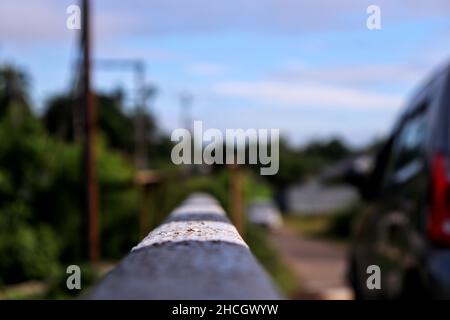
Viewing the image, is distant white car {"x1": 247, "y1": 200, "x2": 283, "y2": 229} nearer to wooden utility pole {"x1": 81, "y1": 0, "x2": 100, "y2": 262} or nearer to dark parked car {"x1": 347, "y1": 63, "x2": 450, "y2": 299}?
wooden utility pole {"x1": 81, "y1": 0, "x2": 100, "y2": 262}

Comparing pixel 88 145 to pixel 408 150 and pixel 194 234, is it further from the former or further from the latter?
pixel 194 234

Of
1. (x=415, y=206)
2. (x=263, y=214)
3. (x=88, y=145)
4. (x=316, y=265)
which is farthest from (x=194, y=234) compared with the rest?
(x=263, y=214)

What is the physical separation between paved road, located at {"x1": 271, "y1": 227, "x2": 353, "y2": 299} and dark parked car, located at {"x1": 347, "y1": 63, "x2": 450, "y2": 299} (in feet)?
17.7

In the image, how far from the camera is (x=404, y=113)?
538 centimetres

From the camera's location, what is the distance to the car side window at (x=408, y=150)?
4284 mm

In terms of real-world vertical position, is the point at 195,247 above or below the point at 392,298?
above

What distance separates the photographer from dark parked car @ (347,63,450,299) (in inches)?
146

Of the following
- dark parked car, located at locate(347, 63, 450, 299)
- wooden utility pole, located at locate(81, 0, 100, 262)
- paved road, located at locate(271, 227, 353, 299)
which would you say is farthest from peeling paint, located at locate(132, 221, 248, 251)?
wooden utility pole, located at locate(81, 0, 100, 262)

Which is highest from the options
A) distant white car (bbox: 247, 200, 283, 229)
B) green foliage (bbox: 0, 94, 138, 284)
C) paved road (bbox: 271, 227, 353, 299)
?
green foliage (bbox: 0, 94, 138, 284)

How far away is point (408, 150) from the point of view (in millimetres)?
Result: 4746

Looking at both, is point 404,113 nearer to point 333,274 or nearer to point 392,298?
point 392,298

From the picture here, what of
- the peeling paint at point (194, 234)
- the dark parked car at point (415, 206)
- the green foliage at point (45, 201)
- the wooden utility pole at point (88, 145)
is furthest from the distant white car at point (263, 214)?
the peeling paint at point (194, 234)
